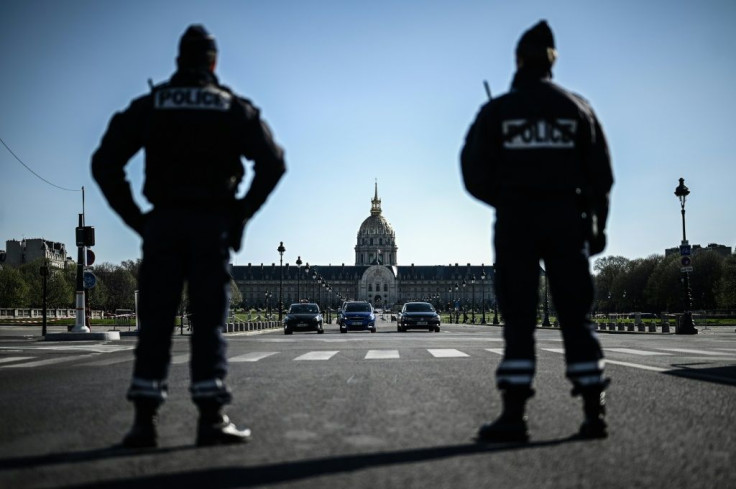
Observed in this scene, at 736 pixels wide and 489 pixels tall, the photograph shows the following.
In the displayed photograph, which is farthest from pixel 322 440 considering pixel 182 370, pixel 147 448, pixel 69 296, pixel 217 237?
pixel 69 296

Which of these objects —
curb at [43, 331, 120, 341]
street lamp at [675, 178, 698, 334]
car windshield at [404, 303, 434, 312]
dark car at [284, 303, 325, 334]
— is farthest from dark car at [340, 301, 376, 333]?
curb at [43, 331, 120, 341]

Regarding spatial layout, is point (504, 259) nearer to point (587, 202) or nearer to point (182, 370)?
point (587, 202)

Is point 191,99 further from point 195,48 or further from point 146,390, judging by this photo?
point 146,390

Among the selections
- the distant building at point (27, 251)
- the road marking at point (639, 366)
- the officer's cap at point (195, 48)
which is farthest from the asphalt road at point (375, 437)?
the distant building at point (27, 251)

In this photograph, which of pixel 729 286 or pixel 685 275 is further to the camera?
pixel 729 286

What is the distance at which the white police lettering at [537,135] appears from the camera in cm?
462

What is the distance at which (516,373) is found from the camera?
14.6 feet

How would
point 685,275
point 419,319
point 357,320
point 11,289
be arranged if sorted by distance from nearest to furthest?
point 685,275
point 419,319
point 357,320
point 11,289

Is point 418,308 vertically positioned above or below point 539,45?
below

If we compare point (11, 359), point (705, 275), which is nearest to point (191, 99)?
point (11, 359)

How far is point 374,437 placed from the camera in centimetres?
439

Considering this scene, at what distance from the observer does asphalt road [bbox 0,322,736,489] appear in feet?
11.0

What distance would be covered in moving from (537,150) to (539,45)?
67 cm

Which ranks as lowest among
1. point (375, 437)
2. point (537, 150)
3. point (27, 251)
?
point (375, 437)
